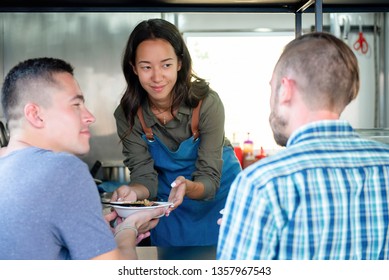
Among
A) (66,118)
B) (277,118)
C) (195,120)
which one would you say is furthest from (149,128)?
(277,118)

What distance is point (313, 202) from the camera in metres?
1.06

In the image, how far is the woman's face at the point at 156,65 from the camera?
6.79ft

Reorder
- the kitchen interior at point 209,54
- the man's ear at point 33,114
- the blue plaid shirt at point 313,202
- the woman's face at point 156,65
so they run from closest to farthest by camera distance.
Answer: the blue plaid shirt at point 313,202, the man's ear at point 33,114, the woman's face at point 156,65, the kitchen interior at point 209,54

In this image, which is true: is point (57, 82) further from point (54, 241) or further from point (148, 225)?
point (148, 225)

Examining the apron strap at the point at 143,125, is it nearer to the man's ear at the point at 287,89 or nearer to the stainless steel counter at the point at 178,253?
the stainless steel counter at the point at 178,253

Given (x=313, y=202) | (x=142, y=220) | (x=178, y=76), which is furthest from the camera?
(x=178, y=76)

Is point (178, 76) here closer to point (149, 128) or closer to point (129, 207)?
point (149, 128)

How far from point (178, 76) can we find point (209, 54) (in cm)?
230

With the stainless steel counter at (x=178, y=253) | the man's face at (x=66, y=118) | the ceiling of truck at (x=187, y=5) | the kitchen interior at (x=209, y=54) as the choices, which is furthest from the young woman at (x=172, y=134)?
the kitchen interior at (x=209, y=54)

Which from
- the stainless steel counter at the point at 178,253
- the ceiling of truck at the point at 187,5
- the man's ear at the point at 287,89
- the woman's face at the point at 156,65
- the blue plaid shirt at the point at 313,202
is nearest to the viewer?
the blue plaid shirt at the point at 313,202

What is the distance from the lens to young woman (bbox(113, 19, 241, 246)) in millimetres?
2115

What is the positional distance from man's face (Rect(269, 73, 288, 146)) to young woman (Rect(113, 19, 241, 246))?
907 mm

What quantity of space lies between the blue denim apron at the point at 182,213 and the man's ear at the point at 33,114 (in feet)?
3.51

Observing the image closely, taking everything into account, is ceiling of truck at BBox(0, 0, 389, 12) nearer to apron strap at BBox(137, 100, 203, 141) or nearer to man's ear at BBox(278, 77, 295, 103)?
apron strap at BBox(137, 100, 203, 141)
